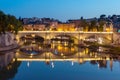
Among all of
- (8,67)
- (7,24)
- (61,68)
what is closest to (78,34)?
(7,24)

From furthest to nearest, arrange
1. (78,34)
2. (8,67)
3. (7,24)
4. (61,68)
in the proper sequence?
(78,34), (7,24), (61,68), (8,67)

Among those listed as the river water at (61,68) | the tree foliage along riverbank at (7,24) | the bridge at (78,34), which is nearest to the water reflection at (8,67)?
the river water at (61,68)

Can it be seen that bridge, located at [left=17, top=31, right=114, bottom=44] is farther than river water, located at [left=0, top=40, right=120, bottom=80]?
Yes

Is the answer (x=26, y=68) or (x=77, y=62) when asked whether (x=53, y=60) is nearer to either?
(x=77, y=62)

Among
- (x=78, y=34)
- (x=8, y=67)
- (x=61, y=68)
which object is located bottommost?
(x=61, y=68)

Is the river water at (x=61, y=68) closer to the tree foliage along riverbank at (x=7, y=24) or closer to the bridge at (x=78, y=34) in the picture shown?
the tree foliage along riverbank at (x=7, y=24)

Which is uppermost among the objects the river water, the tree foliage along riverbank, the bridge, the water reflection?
the tree foliage along riverbank

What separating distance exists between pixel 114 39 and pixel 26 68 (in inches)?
703

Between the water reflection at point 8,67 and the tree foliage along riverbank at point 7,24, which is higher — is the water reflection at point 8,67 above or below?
below

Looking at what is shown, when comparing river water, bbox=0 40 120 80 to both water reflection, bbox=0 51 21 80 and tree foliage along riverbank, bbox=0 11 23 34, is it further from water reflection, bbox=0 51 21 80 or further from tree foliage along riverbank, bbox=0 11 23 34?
tree foliage along riverbank, bbox=0 11 23 34

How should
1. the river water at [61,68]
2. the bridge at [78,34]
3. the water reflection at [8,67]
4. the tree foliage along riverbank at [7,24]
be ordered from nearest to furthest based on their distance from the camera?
1. the water reflection at [8,67]
2. the river water at [61,68]
3. the tree foliage along riverbank at [7,24]
4. the bridge at [78,34]

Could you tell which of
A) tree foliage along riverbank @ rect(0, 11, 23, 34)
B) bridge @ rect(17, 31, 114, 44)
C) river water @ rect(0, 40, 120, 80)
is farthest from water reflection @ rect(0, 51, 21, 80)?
bridge @ rect(17, 31, 114, 44)

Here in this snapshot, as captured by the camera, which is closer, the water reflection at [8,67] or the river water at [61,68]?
the water reflection at [8,67]

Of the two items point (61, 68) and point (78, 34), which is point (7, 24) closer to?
point (61, 68)
